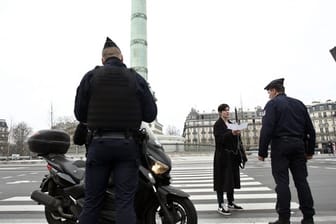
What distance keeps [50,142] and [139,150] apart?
1.57m

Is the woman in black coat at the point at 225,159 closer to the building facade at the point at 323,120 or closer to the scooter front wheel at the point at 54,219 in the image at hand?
the scooter front wheel at the point at 54,219

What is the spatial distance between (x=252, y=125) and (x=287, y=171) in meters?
118

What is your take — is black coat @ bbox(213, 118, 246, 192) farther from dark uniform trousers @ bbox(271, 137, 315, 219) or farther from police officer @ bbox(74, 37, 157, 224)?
police officer @ bbox(74, 37, 157, 224)

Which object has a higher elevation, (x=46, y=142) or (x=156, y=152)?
(x=46, y=142)

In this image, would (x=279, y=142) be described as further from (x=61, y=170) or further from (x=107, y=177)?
(x=61, y=170)

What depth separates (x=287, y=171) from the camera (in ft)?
13.4

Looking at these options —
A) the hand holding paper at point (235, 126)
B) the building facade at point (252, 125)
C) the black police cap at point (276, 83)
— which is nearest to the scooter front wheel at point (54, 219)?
the hand holding paper at point (235, 126)

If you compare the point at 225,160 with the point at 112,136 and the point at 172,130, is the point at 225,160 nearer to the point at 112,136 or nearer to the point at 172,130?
the point at 112,136

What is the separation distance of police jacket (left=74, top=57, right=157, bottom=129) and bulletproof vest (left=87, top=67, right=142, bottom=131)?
1.6 inches

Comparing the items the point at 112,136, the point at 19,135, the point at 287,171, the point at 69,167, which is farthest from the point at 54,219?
the point at 19,135

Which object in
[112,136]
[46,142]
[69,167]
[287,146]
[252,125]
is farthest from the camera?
[252,125]

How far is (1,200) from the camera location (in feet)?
23.6

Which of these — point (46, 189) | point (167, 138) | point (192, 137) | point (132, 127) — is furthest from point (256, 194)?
point (192, 137)

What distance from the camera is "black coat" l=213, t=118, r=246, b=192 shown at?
5215 millimetres
